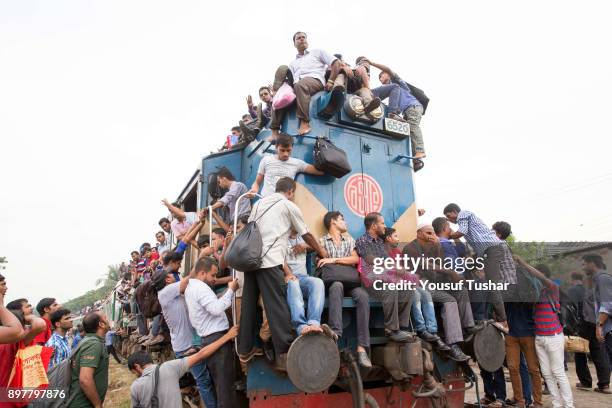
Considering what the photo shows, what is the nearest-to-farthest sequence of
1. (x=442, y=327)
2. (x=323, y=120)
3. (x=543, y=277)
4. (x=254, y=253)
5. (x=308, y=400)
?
(x=254, y=253), (x=308, y=400), (x=442, y=327), (x=323, y=120), (x=543, y=277)

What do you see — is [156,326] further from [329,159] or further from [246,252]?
[329,159]

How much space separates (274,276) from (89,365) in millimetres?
1826

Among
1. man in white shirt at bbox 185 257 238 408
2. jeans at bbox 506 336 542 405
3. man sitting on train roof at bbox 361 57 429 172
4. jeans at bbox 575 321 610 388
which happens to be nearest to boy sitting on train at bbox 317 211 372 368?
man in white shirt at bbox 185 257 238 408

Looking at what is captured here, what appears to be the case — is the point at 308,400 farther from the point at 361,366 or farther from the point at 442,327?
the point at 442,327

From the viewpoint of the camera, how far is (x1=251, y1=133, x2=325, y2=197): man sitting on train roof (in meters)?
3.94

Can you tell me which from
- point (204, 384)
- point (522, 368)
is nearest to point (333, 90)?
point (204, 384)

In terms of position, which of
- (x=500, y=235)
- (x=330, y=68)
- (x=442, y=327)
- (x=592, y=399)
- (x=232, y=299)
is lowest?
(x=592, y=399)

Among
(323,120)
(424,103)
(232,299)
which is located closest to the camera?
(232,299)

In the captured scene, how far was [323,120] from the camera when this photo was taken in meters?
4.45

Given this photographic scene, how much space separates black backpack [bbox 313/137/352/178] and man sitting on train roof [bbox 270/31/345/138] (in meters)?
0.36

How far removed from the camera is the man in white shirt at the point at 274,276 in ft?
9.57

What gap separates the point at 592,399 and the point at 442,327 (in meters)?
3.59

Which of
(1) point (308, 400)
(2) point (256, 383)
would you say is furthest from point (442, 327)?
(2) point (256, 383)

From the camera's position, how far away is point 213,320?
3.83 m
